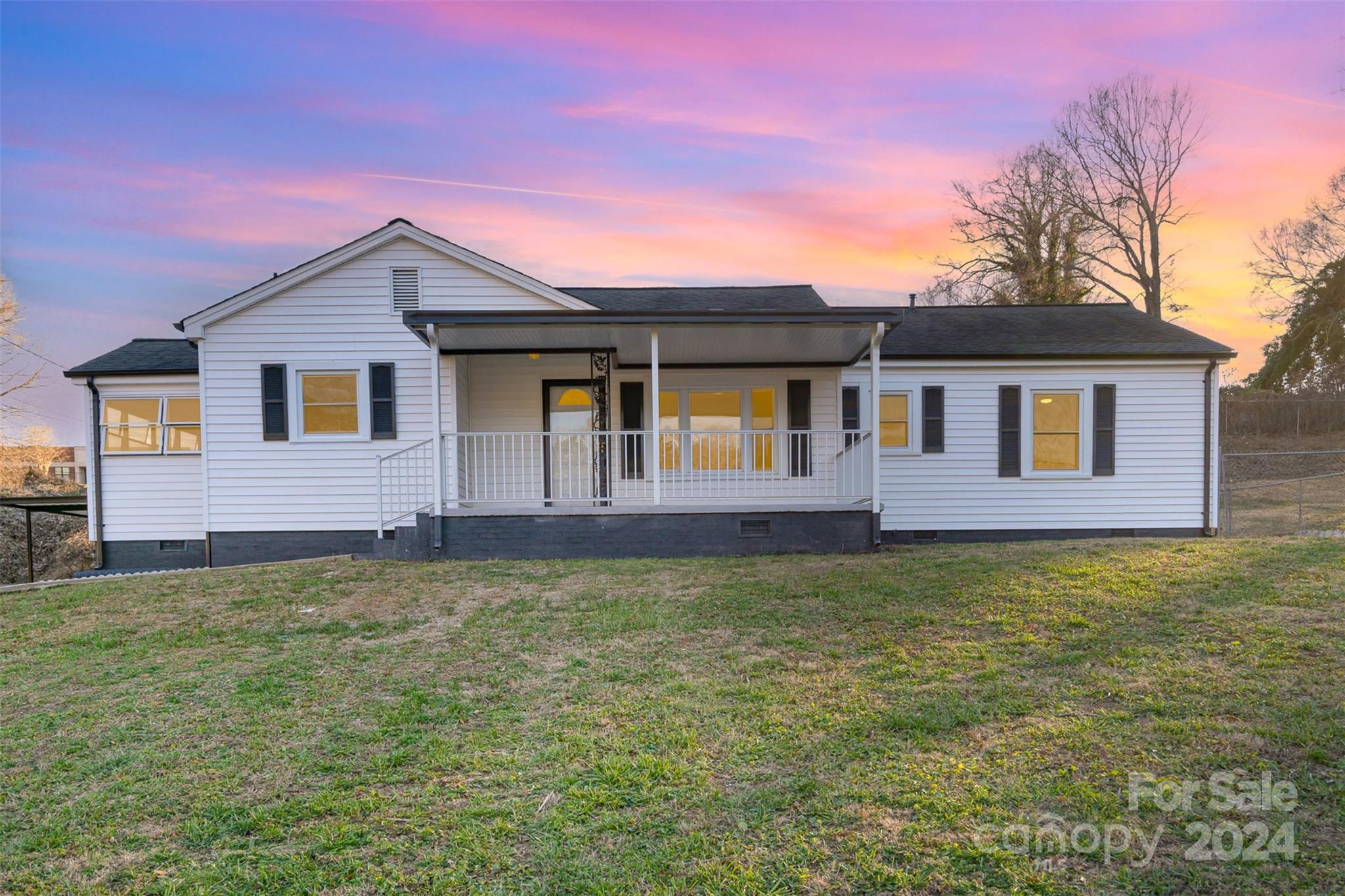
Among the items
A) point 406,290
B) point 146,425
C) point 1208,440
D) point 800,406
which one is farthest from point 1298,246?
point 146,425

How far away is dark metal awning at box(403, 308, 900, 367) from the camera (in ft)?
28.6

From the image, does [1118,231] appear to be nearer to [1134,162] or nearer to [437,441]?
[1134,162]

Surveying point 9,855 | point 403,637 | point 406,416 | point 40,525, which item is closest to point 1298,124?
point 406,416

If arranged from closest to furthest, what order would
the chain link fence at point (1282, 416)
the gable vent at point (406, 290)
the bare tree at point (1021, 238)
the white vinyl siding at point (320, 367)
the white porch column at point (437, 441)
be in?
the white porch column at point (437, 441) < the white vinyl siding at point (320, 367) < the gable vent at point (406, 290) < the chain link fence at point (1282, 416) < the bare tree at point (1021, 238)

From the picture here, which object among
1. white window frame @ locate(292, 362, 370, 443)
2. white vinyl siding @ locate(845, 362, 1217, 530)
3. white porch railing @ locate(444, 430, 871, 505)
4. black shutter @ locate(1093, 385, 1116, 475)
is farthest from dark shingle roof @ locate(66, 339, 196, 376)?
black shutter @ locate(1093, 385, 1116, 475)

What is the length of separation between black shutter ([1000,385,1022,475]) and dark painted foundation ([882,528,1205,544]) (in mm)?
1019

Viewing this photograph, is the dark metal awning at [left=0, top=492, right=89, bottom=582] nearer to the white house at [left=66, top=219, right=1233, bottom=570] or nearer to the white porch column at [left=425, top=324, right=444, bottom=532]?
the white house at [left=66, top=219, right=1233, bottom=570]

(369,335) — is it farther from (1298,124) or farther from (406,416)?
(1298,124)

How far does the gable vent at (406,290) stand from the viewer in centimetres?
1073

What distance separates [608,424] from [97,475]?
8.25 m

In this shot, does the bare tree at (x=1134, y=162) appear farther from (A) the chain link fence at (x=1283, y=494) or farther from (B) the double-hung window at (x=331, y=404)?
(B) the double-hung window at (x=331, y=404)

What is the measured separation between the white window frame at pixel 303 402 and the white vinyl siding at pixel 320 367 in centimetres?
3

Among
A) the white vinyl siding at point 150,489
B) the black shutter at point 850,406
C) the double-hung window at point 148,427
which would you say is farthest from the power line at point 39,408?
the black shutter at point 850,406

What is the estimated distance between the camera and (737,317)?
875 cm
